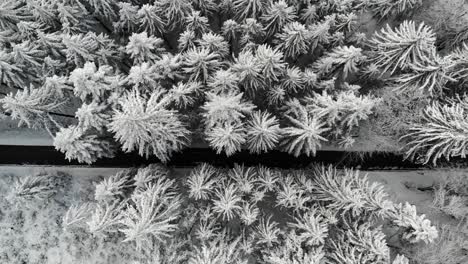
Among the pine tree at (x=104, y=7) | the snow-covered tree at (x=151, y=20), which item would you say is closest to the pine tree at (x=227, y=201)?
the snow-covered tree at (x=151, y=20)

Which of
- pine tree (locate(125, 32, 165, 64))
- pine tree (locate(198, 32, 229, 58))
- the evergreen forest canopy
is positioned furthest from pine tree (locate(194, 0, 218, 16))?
pine tree (locate(125, 32, 165, 64))

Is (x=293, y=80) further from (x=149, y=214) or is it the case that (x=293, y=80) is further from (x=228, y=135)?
(x=149, y=214)

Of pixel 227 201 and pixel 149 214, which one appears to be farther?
pixel 227 201

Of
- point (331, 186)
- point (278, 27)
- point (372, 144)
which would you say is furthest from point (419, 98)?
point (278, 27)

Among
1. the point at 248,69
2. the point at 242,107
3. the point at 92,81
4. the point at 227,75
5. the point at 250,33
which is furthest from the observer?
the point at 250,33

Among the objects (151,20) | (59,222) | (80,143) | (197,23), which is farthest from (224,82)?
(59,222)

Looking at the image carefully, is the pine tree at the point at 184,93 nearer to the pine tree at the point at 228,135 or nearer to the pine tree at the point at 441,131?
the pine tree at the point at 228,135
